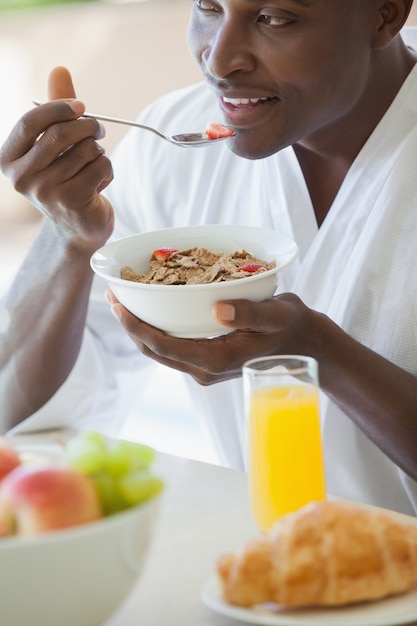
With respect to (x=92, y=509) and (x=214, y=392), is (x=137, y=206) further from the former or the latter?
(x=92, y=509)

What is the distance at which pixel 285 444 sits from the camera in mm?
1072

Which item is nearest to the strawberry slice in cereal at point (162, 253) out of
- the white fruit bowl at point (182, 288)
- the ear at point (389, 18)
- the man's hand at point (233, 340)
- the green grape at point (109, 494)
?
the white fruit bowl at point (182, 288)

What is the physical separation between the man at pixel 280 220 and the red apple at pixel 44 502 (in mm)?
420

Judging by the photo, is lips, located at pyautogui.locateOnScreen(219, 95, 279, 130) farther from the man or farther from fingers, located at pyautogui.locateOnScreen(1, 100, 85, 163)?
fingers, located at pyautogui.locateOnScreen(1, 100, 85, 163)

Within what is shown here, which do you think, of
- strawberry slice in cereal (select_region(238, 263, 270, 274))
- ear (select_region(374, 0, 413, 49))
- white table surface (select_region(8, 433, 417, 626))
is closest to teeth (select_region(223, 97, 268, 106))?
ear (select_region(374, 0, 413, 49))

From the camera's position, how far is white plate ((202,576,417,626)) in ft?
2.77

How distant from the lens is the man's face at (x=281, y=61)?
147 cm

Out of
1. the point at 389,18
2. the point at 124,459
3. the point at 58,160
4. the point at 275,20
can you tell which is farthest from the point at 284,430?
the point at 389,18

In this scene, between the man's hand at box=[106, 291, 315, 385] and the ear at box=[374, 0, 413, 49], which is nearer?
the man's hand at box=[106, 291, 315, 385]

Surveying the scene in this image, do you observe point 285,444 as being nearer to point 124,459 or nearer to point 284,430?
point 284,430

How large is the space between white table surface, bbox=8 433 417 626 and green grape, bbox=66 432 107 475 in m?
0.19

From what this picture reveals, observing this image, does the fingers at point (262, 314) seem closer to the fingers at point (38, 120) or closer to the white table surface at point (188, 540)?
the white table surface at point (188, 540)

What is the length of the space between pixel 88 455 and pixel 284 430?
0.98ft

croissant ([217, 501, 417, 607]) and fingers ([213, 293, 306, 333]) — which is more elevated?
fingers ([213, 293, 306, 333])
